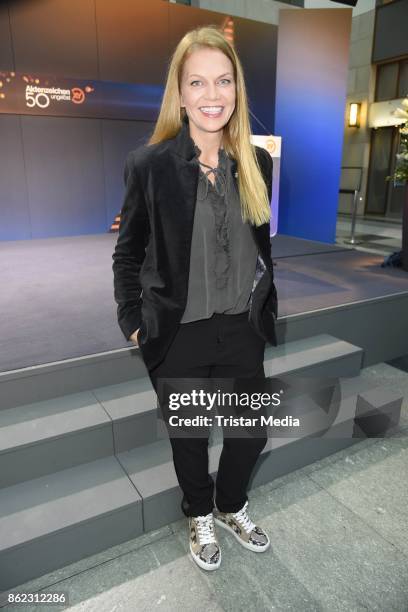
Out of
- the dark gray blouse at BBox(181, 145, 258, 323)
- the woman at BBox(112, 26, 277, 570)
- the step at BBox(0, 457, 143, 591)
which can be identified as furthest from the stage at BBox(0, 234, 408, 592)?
the dark gray blouse at BBox(181, 145, 258, 323)

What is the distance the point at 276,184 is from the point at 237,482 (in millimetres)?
3042

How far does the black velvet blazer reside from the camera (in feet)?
4.07

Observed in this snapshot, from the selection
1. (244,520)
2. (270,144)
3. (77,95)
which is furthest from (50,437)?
(77,95)

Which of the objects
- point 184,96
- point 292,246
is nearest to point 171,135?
point 184,96

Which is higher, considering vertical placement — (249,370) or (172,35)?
(172,35)

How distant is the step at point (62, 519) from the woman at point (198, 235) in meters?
0.42

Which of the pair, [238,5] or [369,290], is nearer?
[369,290]

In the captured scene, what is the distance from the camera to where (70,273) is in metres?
3.95

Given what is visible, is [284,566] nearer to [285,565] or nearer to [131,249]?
[285,565]

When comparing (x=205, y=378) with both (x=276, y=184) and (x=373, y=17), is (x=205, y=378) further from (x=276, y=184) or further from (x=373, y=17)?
(x=373, y=17)

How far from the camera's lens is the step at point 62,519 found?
60.6 inches

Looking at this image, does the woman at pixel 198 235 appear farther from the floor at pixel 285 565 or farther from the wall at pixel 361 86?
the wall at pixel 361 86

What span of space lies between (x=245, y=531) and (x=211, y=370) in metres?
0.70

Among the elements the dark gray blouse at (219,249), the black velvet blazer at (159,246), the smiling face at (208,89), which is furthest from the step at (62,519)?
the smiling face at (208,89)
